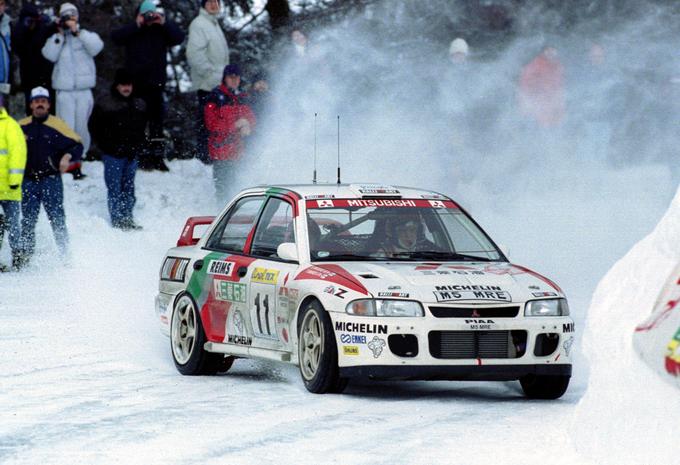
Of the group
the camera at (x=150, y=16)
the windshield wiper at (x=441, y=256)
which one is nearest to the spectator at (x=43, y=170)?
the camera at (x=150, y=16)

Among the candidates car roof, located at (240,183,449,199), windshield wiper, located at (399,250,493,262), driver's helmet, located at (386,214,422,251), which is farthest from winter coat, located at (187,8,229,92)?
windshield wiper, located at (399,250,493,262)

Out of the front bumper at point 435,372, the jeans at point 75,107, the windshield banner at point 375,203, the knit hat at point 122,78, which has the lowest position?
the front bumper at point 435,372

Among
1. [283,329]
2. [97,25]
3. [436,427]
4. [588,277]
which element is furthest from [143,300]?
[97,25]

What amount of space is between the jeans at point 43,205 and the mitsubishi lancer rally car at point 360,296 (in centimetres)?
661

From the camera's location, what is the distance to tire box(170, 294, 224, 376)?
34.9ft

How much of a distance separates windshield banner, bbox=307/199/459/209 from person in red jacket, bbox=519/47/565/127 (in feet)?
39.3

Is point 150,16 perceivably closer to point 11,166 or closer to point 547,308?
point 11,166

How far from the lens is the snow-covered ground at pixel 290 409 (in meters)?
7.05

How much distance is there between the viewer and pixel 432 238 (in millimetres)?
10344

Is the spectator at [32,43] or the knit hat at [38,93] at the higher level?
the spectator at [32,43]

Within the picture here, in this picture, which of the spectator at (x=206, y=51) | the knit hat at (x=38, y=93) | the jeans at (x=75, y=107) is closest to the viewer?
the knit hat at (x=38, y=93)

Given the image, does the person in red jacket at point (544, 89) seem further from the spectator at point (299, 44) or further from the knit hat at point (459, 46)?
the spectator at point (299, 44)

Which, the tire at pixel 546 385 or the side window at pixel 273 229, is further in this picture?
the side window at pixel 273 229

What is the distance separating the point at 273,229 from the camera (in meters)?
10.6
